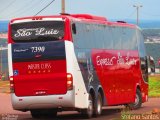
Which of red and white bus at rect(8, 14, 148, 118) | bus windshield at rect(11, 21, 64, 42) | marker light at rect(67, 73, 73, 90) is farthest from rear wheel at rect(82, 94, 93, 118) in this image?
bus windshield at rect(11, 21, 64, 42)

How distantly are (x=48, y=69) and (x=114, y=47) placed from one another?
17.0 ft

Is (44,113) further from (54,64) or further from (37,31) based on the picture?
(37,31)

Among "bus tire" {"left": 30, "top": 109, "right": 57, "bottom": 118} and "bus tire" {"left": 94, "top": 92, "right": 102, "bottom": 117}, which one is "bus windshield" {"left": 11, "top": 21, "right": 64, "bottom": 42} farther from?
"bus tire" {"left": 94, "top": 92, "right": 102, "bottom": 117}

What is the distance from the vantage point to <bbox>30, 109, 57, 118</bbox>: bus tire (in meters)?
25.7

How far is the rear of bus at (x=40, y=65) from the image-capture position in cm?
2352

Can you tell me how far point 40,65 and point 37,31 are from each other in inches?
46.6

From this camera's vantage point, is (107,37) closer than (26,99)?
No

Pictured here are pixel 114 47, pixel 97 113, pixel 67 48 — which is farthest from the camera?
pixel 114 47

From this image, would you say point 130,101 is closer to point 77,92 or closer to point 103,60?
point 103,60

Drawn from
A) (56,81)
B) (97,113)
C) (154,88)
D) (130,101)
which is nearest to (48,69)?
(56,81)

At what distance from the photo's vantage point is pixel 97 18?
27438mm

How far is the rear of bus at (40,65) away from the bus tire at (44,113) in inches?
66.7

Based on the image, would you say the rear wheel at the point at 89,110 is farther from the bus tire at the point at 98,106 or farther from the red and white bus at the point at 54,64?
the bus tire at the point at 98,106

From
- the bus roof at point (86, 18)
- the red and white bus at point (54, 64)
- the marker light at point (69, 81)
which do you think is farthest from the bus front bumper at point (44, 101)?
the bus roof at point (86, 18)
